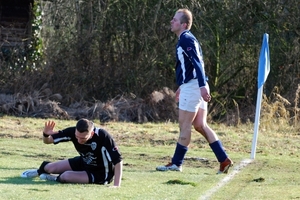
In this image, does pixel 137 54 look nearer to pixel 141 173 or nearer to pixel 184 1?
pixel 184 1

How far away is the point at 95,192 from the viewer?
8.70 m

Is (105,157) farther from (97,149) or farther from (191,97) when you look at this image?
(191,97)

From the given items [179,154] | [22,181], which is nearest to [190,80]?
[179,154]

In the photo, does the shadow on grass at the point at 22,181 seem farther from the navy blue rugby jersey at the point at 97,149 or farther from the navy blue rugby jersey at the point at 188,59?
the navy blue rugby jersey at the point at 188,59

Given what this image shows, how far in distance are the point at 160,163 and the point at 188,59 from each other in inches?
86.7

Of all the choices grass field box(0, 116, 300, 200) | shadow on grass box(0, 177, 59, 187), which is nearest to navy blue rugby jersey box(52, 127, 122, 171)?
grass field box(0, 116, 300, 200)

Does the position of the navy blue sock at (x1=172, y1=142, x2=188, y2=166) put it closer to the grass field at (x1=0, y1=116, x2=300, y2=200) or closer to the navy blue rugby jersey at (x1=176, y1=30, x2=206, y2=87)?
the grass field at (x1=0, y1=116, x2=300, y2=200)

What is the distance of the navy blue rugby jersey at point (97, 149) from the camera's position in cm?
940

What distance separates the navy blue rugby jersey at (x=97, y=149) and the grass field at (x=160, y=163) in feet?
1.04

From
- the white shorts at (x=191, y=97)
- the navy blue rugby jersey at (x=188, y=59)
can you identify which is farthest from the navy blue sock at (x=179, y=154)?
the navy blue rugby jersey at (x=188, y=59)

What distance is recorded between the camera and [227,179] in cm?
1038

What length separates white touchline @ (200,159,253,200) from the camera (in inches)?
351

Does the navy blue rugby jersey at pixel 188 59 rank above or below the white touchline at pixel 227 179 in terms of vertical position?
above

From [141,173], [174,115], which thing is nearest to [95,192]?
[141,173]
